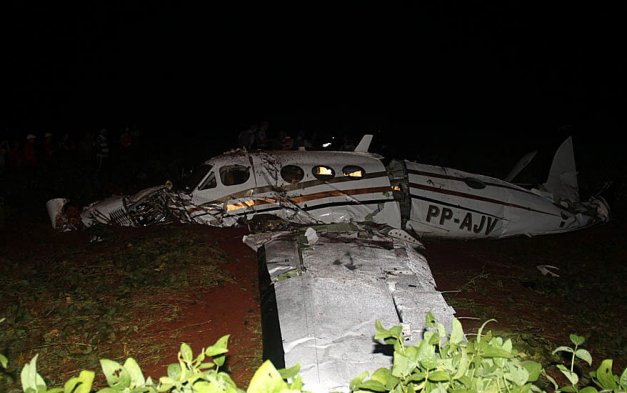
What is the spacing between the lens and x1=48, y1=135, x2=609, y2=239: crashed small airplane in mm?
10641

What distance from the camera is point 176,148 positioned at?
26250 mm

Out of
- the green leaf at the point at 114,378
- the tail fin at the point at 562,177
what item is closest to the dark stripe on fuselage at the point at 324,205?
the tail fin at the point at 562,177

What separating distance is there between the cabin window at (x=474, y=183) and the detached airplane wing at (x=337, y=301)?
390 cm

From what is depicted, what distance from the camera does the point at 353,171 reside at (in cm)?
1098

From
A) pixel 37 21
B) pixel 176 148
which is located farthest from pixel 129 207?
pixel 37 21

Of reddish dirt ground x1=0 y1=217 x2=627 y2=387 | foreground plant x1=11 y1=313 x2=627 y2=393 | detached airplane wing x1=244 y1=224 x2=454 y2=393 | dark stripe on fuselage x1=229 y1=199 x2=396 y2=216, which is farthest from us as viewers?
dark stripe on fuselage x1=229 y1=199 x2=396 y2=216

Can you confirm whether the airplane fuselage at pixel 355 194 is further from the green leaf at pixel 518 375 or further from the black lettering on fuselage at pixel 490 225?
the green leaf at pixel 518 375

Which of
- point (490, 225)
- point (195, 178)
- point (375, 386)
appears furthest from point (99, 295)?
point (490, 225)

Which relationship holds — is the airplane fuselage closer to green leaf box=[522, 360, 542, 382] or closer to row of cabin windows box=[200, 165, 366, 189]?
row of cabin windows box=[200, 165, 366, 189]

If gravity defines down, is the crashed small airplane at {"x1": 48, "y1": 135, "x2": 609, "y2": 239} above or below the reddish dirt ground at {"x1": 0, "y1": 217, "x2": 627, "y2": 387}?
above

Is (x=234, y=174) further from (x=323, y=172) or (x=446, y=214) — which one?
(x=446, y=214)

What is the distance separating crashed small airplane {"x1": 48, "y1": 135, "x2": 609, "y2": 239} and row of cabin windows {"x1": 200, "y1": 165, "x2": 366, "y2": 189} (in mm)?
21

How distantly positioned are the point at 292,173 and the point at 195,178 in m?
2.07

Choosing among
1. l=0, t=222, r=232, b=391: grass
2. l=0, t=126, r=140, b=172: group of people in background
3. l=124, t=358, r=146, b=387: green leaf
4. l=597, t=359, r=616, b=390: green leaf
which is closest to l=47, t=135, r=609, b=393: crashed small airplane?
l=0, t=222, r=232, b=391: grass
